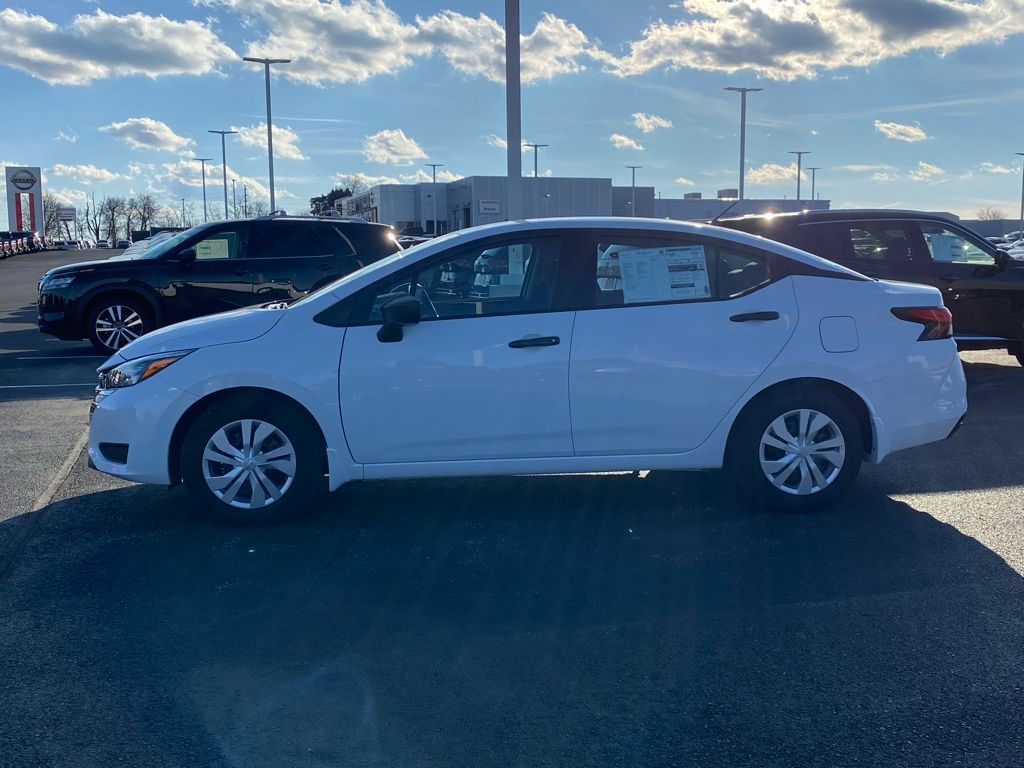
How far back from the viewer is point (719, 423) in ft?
18.3

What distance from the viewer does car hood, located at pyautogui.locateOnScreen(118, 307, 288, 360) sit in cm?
545

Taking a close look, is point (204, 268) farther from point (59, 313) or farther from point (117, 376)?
point (117, 376)

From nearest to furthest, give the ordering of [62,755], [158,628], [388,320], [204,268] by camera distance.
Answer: [62,755] → [158,628] → [388,320] → [204,268]

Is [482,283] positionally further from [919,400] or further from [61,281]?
[61,281]

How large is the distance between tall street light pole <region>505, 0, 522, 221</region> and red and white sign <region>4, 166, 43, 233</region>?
2916 inches

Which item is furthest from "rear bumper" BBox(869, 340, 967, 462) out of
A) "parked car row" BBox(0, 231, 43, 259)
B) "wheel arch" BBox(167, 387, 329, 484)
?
"parked car row" BBox(0, 231, 43, 259)

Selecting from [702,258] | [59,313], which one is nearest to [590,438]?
[702,258]

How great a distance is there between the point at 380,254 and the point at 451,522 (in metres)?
8.06

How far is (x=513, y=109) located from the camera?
1811cm

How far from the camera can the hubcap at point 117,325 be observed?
12.8m

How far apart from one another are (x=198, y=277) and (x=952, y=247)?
8833mm

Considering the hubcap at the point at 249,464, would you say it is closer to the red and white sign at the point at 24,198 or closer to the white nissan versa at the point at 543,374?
the white nissan versa at the point at 543,374

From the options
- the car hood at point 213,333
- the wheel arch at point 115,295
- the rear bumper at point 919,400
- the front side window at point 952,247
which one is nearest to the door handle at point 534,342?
the car hood at point 213,333

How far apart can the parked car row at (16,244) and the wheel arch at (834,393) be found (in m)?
56.3
